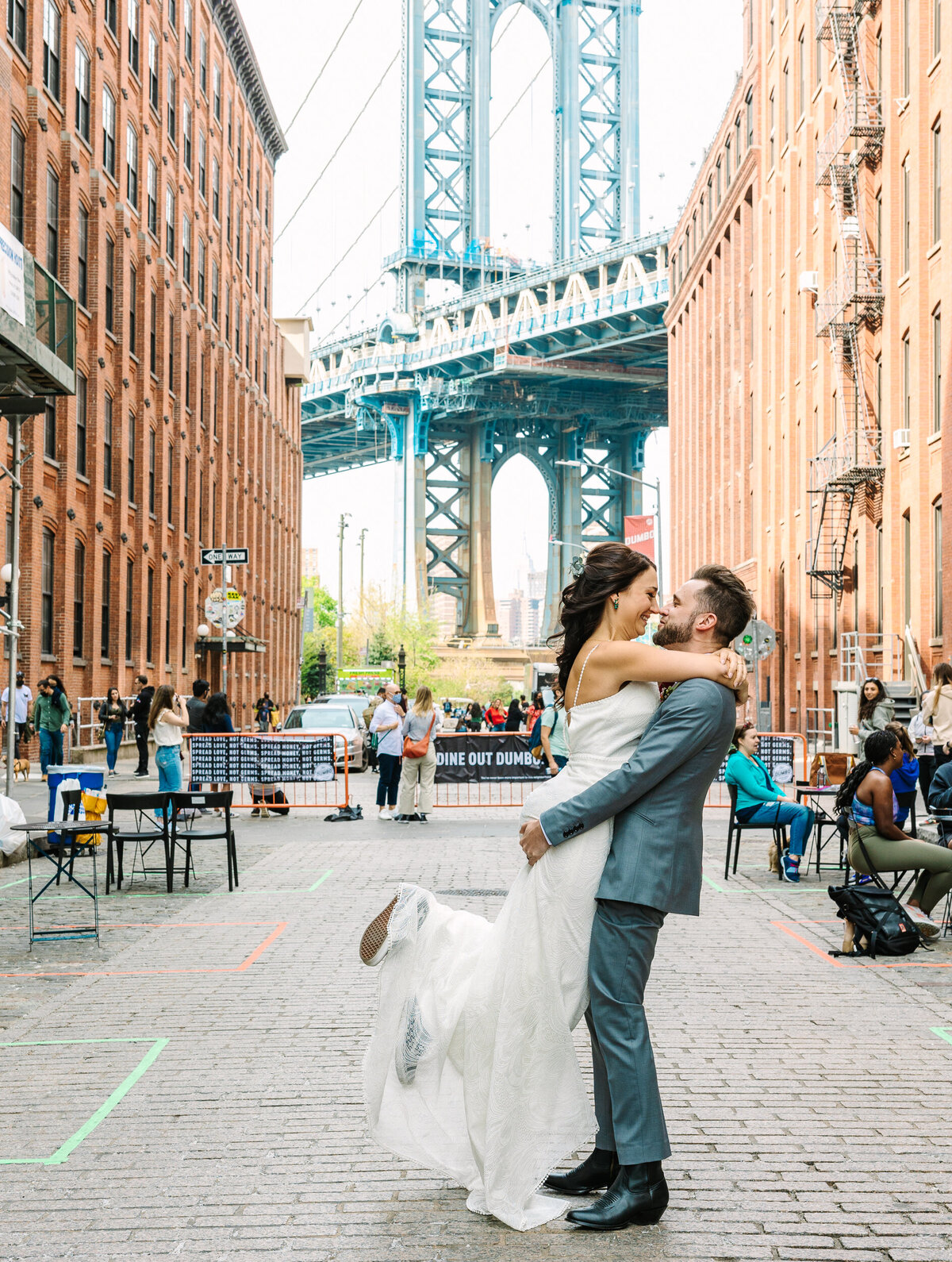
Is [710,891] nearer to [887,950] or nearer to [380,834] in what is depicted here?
[887,950]

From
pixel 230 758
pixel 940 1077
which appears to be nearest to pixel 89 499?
pixel 230 758

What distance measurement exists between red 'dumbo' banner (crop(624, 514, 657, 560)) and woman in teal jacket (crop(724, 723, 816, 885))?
2605 centimetres

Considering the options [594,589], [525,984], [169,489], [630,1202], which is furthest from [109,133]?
[630,1202]

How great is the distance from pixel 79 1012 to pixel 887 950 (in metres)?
4.89

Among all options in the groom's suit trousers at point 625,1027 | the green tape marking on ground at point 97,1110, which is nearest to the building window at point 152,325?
the green tape marking on ground at point 97,1110

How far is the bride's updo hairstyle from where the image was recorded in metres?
4.27

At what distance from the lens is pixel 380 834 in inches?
675

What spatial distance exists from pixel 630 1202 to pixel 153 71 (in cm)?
4237

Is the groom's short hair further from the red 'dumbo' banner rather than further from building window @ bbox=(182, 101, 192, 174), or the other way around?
building window @ bbox=(182, 101, 192, 174)

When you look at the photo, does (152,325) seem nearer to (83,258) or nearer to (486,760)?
(83,258)

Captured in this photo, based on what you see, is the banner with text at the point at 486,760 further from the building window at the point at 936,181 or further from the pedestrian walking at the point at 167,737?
the building window at the point at 936,181

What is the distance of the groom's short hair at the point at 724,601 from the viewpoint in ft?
14.3

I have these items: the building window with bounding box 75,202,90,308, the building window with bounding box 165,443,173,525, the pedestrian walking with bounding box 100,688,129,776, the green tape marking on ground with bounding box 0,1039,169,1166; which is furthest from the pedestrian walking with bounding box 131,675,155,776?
the green tape marking on ground with bounding box 0,1039,169,1166

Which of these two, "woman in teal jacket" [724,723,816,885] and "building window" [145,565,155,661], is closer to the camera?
"woman in teal jacket" [724,723,816,885]
